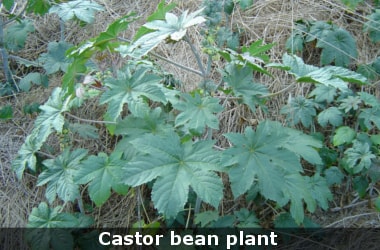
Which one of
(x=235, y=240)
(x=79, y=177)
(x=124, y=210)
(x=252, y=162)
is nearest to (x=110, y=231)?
(x=124, y=210)

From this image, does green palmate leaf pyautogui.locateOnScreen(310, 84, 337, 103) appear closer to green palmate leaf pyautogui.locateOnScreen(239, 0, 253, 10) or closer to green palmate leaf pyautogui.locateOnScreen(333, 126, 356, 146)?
green palmate leaf pyautogui.locateOnScreen(333, 126, 356, 146)

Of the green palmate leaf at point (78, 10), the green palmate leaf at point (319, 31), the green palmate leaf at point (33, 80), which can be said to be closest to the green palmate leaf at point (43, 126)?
the green palmate leaf at point (78, 10)

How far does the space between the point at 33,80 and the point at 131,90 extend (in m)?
0.94

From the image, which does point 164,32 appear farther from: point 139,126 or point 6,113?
point 6,113

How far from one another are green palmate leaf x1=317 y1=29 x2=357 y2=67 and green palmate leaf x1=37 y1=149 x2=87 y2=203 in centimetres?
124

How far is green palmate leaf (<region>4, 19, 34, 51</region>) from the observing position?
235 cm

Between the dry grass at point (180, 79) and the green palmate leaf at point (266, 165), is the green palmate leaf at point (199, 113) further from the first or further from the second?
the dry grass at point (180, 79)

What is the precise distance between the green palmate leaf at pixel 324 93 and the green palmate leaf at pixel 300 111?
0.13 feet

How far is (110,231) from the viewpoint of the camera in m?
1.95

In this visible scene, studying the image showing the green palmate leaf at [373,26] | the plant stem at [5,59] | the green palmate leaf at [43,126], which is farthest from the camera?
the plant stem at [5,59]

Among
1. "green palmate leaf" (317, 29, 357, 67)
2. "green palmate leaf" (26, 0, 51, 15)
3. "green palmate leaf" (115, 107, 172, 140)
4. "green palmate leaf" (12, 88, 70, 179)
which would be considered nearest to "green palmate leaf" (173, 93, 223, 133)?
"green palmate leaf" (115, 107, 172, 140)

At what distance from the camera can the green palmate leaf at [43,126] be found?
5.79ft

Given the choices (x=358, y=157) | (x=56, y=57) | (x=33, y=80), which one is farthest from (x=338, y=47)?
(x=33, y=80)

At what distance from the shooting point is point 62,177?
179 centimetres
